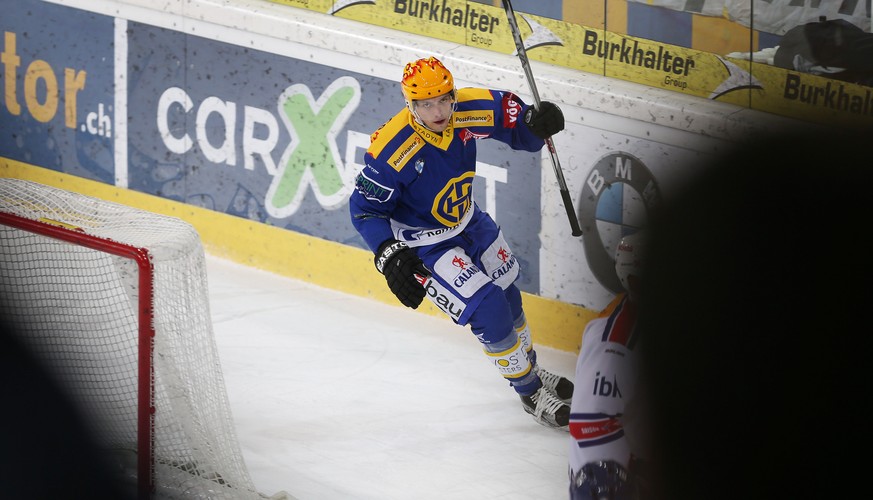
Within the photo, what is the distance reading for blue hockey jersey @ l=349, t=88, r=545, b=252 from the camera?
12.5 ft

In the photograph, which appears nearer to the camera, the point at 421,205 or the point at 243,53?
the point at 421,205

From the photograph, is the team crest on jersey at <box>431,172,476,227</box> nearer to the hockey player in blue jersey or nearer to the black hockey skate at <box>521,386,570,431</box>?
the hockey player in blue jersey

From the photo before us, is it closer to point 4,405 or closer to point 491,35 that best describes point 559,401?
point 491,35

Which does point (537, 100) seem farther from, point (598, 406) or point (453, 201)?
point (598, 406)

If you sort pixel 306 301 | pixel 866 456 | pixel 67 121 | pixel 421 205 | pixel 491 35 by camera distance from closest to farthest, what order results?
pixel 866 456 → pixel 421 205 → pixel 491 35 → pixel 306 301 → pixel 67 121

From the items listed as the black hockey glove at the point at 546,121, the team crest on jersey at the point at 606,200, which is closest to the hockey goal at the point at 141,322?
the black hockey glove at the point at 546,121

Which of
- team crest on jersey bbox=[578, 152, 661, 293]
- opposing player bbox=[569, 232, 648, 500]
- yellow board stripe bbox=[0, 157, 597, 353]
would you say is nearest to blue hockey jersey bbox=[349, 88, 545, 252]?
team crest on jersey bbox=[578, 152, 661, 293]

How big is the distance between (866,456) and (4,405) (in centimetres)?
96

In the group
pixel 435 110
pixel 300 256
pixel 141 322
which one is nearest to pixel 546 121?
pixel 435 110

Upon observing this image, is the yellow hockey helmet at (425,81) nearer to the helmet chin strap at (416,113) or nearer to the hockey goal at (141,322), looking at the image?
the helmet chin strap at (416,113)

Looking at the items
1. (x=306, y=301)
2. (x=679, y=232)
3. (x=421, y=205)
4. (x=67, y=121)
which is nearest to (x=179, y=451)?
(x=421, y=205)

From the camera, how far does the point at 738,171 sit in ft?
3.47

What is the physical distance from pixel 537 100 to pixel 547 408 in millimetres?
1094

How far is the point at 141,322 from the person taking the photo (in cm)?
324
